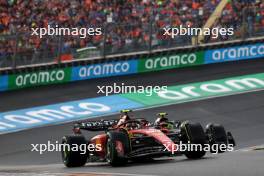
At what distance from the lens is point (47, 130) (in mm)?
21359

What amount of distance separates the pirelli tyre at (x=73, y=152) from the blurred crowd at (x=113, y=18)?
31.6ft

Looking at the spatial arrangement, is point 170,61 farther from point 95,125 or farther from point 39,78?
point 95,125

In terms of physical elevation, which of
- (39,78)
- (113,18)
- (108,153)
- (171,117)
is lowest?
(171,117)

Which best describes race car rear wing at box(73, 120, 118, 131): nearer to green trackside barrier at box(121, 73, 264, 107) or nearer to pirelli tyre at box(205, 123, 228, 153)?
pirelli tyre at box(205, 123, 228, 153)

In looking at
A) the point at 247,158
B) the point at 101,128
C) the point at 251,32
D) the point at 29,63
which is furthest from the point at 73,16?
the point at 247,158

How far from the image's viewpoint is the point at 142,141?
1417cm

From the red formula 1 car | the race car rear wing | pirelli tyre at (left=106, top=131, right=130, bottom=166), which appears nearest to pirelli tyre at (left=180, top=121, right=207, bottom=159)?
the red formula 1 car

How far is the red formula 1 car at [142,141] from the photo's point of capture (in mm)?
13984

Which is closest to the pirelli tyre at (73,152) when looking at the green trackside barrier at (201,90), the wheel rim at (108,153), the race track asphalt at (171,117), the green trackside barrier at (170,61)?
the race track asphalt at (171,117)

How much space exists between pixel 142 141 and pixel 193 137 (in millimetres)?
908

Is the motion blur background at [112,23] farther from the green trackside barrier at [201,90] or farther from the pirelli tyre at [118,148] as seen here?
the pirelli tyre at [118,148]

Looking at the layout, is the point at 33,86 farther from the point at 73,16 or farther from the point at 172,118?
the point at 172,118

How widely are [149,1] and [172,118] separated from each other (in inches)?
294

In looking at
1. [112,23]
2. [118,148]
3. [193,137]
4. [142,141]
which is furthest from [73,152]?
[112,23]
